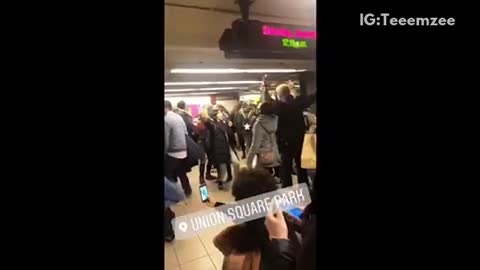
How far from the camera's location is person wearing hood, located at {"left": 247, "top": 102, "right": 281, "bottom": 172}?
1378 millimetres

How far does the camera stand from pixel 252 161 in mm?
1394

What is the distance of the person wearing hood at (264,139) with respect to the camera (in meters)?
1.38

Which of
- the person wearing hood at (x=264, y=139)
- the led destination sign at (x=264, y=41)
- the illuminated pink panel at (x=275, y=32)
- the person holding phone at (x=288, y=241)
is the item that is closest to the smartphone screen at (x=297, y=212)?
the person holding phone at (x=288, y=241)

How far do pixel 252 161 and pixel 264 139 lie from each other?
0.34ft

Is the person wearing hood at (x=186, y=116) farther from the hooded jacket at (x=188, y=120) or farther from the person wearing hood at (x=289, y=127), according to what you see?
the person wearing hood at (x=289, y=127)

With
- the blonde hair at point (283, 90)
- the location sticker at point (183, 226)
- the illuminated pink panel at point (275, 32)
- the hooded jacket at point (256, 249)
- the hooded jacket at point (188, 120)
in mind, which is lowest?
the hooded jacket at point (256, 249)

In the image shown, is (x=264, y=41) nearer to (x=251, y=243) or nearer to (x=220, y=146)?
(x=220, y=146)

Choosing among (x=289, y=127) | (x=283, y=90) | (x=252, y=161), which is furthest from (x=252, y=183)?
(x=283, y=90)

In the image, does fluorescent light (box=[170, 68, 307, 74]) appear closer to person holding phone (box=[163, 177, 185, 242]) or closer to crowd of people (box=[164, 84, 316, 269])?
crowd of people (box=[164, 84, 316, 269])
